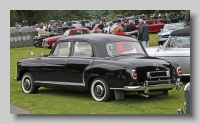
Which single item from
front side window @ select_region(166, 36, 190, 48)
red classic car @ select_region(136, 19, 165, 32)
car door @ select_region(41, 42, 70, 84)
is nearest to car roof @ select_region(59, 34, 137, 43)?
car door @ select_region(41, 42, 70, 84)

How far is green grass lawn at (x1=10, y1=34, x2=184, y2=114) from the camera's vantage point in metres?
9.94

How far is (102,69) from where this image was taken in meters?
10.5

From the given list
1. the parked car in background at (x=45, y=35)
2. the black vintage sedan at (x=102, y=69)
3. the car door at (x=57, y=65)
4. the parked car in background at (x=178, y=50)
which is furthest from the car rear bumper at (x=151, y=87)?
the parked car in background at (x=45, y=35)

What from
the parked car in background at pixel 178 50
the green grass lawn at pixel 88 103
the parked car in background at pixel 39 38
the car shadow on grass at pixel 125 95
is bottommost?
the green grass lawn at pixel 88 103

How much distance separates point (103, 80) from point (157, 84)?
1136 mm

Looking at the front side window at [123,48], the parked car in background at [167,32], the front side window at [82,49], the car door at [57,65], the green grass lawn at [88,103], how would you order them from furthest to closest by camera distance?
the parked car in background at [167,32] → the car door at [57,65] → the front side window at [82,49] → the front side window at [123,48] → the green grass lawn at [88,103]

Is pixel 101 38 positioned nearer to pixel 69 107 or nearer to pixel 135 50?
pixel 135 50

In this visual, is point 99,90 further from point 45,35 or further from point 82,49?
point 45,35

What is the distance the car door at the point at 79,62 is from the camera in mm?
11023

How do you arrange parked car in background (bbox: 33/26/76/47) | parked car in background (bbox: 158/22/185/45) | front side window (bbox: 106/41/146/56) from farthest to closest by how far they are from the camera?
parked car in background (bbox: 33/26/76/47) → parked car in background (bbox: 158/22/185/45) → front side window (bbox: 106/41/146/56)

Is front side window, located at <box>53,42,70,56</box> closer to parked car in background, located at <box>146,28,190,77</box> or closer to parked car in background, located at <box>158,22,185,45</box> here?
parked car in background, located at <box>146,28,190,77</box>

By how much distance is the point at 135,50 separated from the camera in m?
11.5

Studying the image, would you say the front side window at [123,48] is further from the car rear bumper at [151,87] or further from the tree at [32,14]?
the tree at [32,14]

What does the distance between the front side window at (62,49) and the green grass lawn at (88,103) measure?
1.02m
